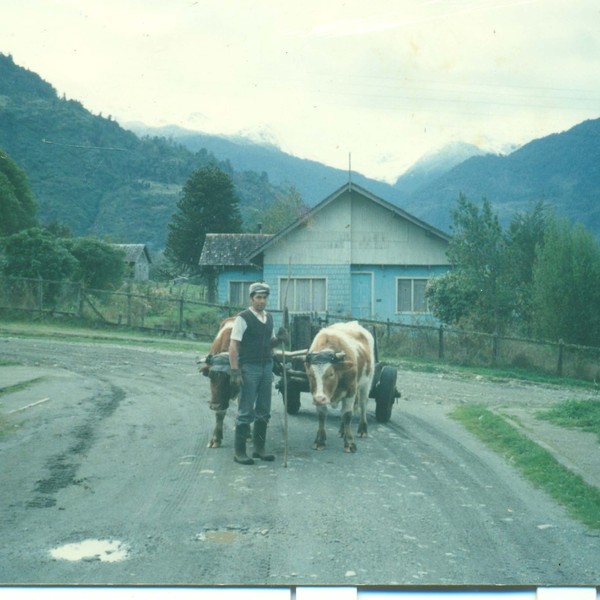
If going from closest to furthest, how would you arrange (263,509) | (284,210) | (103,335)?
(263,509), (284,210), (103,335)

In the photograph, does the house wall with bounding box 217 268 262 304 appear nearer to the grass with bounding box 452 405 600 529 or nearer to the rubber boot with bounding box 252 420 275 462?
the grass with bounding box 452 405 600 529

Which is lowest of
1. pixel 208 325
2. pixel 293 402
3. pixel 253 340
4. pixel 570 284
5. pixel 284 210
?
pixel 293 402

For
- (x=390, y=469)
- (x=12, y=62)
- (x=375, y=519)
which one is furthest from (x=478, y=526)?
(x=12, y=62)

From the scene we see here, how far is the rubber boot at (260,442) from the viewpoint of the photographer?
822 cm

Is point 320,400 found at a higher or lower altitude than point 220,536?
higher

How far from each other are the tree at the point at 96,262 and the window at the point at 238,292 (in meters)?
5.19

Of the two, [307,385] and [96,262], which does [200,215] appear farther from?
[307,385]

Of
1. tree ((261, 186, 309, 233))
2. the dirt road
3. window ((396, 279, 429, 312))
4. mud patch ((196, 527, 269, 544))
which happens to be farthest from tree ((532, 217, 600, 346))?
window ((396, 279, 429, 312))

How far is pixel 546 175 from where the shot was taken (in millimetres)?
8438

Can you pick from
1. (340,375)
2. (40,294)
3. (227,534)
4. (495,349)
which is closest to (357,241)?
(495,349)

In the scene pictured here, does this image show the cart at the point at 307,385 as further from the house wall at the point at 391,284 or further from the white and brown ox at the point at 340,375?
the house wall at the point at 391,284

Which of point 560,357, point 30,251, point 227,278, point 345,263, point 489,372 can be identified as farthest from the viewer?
point 227,278

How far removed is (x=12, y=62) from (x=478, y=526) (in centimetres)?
539

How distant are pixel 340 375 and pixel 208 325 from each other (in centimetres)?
1421
